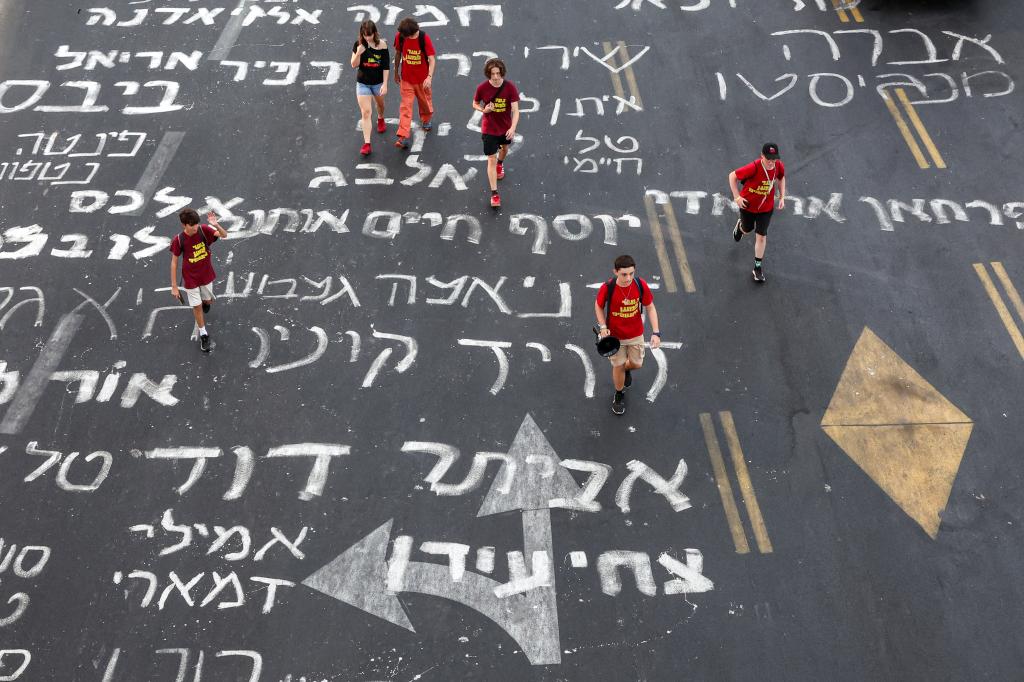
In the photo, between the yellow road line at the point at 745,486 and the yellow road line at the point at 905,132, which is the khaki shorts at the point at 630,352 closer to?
the yellow road line at the point at 745,486

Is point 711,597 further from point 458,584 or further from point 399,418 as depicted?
point 399,418

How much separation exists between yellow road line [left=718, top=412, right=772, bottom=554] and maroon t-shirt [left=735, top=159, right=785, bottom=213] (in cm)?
259

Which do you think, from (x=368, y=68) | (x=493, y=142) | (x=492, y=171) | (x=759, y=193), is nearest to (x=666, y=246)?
(x=759, y=193)

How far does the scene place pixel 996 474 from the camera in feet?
28.7

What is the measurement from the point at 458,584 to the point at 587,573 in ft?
3.78

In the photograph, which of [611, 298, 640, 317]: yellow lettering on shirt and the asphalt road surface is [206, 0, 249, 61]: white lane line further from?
[611, 298, 640, 317]: yellow lettering on shirt

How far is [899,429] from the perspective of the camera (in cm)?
920

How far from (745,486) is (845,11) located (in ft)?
33.5

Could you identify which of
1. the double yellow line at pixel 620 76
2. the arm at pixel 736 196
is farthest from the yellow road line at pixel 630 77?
the arm at pixel 736 196

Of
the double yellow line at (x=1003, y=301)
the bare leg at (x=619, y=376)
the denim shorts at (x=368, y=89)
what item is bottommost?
the double yellow line at (x=1003, y=301)

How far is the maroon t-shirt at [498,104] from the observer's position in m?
11.1

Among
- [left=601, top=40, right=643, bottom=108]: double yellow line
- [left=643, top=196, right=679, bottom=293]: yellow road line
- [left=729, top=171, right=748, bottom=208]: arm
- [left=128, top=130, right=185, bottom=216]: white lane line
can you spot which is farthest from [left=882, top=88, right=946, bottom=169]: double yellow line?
[left=128, top=130, right=185, bottom=216]: white lane line

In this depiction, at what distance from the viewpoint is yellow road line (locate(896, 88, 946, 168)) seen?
1243cm

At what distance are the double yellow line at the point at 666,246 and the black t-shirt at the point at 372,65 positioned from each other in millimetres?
3953
